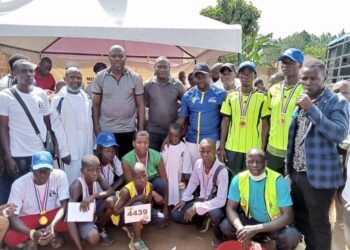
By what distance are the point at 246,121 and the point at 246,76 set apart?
466 mm

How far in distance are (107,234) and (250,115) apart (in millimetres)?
1951

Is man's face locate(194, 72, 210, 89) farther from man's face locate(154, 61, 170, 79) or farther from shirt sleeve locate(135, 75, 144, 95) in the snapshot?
shirt sleeve locate(135, 75, 144, 95)

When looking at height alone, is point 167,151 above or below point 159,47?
below

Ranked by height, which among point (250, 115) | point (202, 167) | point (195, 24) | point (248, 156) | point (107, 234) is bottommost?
point (107, 234)

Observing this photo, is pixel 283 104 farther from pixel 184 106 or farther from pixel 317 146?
pixel 184 106

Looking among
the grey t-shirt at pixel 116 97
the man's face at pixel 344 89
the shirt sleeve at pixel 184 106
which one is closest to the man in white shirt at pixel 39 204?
the grey t-shirt at pixel 116 97

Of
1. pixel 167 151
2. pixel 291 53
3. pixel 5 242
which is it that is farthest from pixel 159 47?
pixel 5 242

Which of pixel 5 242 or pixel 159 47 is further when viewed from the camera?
pixel 159 47

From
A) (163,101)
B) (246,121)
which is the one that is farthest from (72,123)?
(246,121)

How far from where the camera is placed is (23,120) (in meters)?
3.39

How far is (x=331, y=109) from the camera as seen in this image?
8.37 ft

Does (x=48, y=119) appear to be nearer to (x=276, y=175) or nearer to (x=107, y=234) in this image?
(x=107, y=234)

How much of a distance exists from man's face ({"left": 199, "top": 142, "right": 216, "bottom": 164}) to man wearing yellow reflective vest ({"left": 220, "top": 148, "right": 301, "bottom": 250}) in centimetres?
48

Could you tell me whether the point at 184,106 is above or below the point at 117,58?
below
